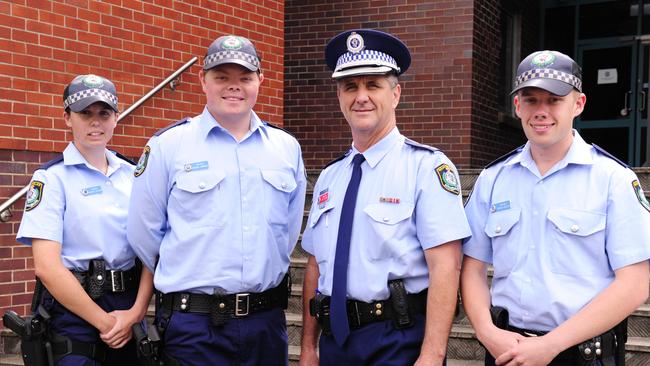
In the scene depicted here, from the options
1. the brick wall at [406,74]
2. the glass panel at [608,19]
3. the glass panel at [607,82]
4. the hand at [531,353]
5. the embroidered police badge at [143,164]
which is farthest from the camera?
the glass panel at [607,82]

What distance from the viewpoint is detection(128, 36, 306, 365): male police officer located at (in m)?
3.05

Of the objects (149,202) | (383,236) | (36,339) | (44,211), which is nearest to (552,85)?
(383,236)

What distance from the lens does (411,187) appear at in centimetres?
285

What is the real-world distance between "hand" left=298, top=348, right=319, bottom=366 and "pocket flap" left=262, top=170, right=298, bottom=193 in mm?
694

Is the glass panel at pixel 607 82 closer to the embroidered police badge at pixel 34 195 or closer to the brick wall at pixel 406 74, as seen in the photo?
the brick wall at pixel 406 74

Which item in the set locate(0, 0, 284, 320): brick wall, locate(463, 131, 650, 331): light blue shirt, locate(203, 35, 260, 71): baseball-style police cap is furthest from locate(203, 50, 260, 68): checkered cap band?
locate(0, 0, 284, 320): brick wall

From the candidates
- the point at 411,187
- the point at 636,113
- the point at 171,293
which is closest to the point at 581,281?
the point at 411,187

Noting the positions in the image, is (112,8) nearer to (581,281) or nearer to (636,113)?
(581,281)

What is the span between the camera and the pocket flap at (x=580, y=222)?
2590 mm

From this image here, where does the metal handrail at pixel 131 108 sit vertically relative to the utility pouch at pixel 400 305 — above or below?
above

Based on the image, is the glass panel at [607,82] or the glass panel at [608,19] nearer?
the glass panel at [608,19]

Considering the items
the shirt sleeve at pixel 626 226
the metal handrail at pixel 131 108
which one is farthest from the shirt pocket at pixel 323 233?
the metal handrail at pixel 131 108

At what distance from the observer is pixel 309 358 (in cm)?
303

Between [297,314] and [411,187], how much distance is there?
2534 millimetres
